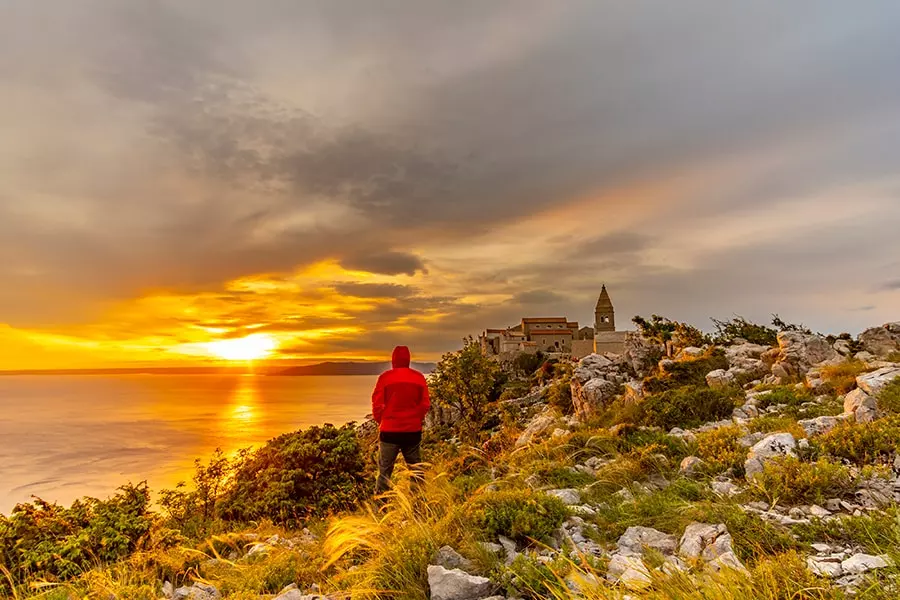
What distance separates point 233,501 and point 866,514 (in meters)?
→ 13.5

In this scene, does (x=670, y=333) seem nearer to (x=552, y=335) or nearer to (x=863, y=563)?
(x=863, y=563)

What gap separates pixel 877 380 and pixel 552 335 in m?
85.6

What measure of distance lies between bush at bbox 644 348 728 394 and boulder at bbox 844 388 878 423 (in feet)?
20.9

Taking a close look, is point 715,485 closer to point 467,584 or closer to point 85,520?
point 467,584

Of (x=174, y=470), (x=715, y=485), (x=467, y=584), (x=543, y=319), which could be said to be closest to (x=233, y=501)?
(x=467, y=584)

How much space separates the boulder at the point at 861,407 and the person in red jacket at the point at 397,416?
8.29 meters

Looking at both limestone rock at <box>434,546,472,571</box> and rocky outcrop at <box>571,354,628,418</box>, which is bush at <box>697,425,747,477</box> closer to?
limestone rock at <box>434,546,472,571</box>

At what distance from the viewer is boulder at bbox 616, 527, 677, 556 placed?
4.92 meters

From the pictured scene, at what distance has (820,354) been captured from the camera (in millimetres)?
17312

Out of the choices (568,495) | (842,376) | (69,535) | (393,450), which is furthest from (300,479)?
(842,376)

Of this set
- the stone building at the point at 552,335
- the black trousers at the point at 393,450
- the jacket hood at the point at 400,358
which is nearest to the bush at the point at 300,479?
the black trousers at the point at 393,450

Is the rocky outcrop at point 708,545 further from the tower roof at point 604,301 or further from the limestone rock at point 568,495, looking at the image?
the tower roof at point 604,301

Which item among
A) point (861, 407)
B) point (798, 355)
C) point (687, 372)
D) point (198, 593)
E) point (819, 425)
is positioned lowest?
point (198, 593)

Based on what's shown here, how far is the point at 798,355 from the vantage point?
1697 cm
